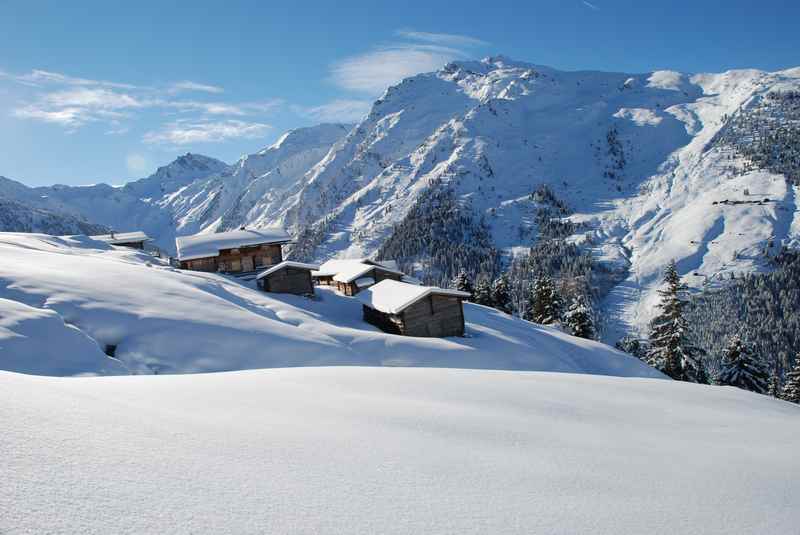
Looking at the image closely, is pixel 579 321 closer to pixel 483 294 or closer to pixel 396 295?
pixel 483 294

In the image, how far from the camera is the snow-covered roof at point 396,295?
1216 inches

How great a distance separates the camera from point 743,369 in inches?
1473

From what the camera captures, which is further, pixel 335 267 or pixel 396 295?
pixel 335 267

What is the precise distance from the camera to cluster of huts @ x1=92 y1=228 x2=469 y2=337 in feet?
103

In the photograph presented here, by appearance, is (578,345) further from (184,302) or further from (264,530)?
(264,530)

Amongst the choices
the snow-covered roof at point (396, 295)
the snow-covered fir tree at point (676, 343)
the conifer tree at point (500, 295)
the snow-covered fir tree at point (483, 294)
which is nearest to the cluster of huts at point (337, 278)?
the snow-covered roof at point (396, 295)

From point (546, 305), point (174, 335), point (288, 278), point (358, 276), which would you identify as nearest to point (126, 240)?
point (288, 278)

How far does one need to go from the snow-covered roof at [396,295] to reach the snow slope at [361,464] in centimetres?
2170

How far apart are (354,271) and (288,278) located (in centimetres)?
906

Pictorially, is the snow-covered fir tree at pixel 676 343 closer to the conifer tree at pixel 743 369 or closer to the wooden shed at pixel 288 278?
the conifer tree at pixel 743 369

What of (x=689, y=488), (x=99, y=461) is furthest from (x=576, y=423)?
(x=99, y=461)

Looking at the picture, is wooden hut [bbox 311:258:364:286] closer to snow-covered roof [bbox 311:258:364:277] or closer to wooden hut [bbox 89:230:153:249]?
snow-covered roof [bbox 311:258:364:277]

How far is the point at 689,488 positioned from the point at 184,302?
2089 cm

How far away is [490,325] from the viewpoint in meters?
35.9
